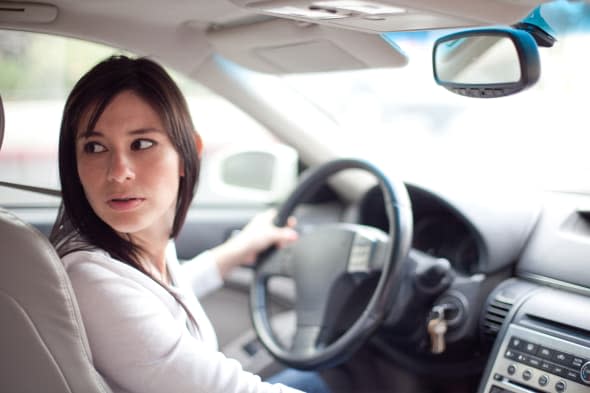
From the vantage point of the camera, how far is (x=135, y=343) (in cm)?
137

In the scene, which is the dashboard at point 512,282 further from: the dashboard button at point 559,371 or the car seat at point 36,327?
the car seat at point 36,327

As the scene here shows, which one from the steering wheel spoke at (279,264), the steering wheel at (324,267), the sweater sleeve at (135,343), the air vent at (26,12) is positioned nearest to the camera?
the sweater sleeve at (135,343)

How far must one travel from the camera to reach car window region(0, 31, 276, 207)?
5.85ft

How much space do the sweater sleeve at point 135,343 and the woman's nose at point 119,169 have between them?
0.60 feet

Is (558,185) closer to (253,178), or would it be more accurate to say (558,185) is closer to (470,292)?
(470,292)

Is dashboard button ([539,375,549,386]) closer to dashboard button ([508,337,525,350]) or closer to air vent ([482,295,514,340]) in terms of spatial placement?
dashboard button ([508,337,525,350])

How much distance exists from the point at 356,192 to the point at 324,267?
44cm

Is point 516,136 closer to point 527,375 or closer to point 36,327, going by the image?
point 527,375

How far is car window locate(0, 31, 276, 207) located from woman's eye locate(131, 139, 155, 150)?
20 cm

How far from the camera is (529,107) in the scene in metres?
2.69

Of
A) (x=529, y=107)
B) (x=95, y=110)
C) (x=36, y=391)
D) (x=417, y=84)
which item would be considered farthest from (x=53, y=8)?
(x=417, y=84)

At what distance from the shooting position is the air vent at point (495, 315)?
1.99 metres

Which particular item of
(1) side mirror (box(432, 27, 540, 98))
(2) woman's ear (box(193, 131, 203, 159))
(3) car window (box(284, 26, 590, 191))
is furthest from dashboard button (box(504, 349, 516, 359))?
(2) woman's ear (box(193, 131, 203, 159))

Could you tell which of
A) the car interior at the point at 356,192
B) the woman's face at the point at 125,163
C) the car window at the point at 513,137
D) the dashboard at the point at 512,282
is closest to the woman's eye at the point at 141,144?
the woman's face at the point at 125,163
